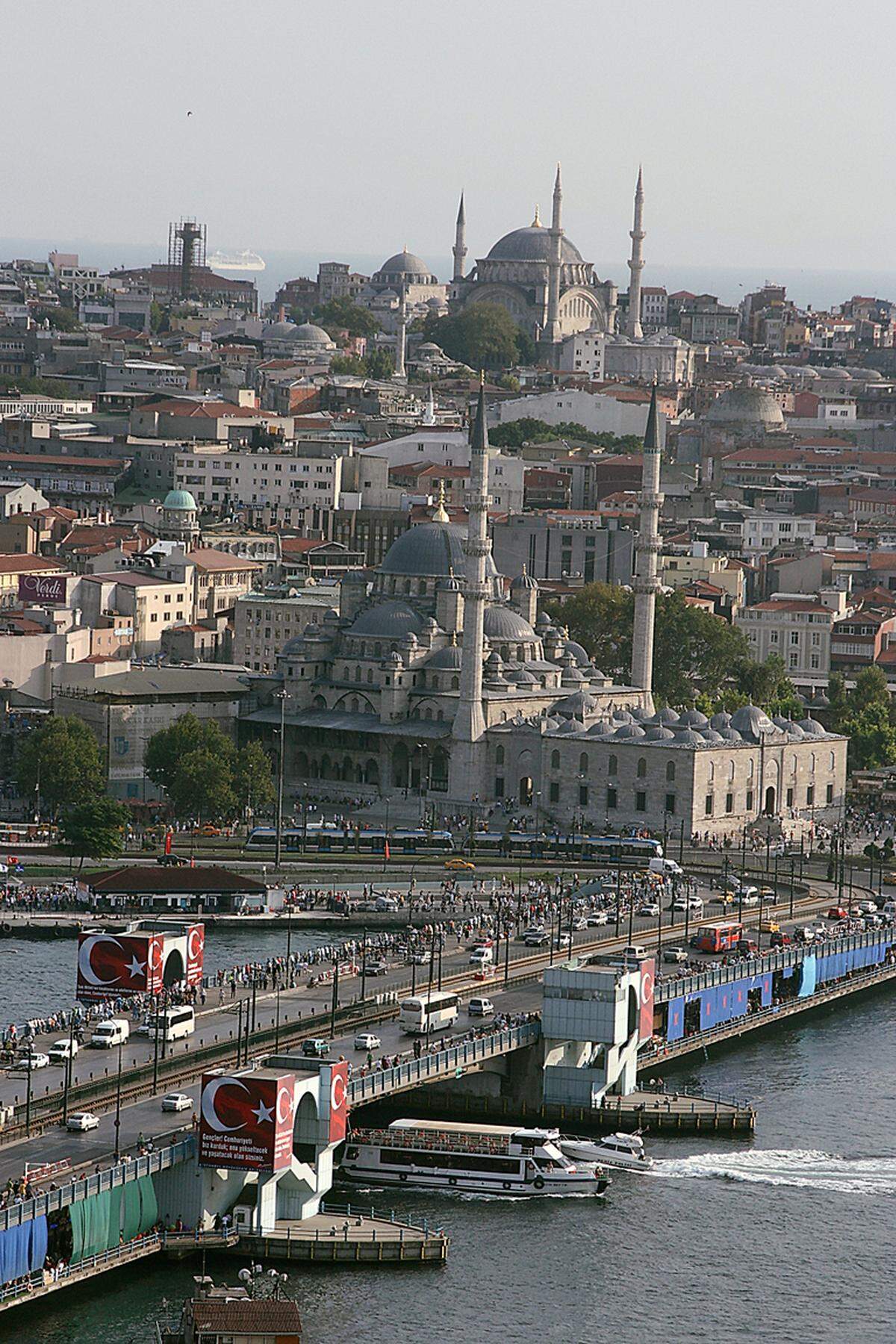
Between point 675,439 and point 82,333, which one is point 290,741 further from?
point 82,333

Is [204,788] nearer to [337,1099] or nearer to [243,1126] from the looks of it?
[337,1099]

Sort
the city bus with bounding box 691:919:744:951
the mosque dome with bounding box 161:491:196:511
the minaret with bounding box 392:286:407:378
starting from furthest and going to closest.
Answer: the minaret with bounding box 392:286:407:378
the mosque dome with bounding box 161:491:196:511
the city bus with bounding box 691:919:744:951

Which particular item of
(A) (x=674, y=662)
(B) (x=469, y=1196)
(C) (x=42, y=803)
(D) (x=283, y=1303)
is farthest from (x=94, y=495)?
(D) (x=283, y=1303)

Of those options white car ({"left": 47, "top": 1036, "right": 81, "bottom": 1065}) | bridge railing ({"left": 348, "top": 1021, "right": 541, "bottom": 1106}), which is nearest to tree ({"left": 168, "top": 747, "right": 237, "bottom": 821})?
bridge railing ({"left": 348, "top": 1021, "right": 541, "bottom": 1106})

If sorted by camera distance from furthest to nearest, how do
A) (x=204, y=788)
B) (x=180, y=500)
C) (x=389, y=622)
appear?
(x=180, y=500), (x=389, y=622), (x=204, y=788)

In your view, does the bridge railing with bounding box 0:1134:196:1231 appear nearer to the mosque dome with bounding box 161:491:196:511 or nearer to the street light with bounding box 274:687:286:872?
the street light with bounding box 274:687:286:872

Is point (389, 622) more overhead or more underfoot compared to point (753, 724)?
more overhead

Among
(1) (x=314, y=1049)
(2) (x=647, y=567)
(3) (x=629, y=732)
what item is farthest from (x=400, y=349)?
(1) (x=314, y=1049)

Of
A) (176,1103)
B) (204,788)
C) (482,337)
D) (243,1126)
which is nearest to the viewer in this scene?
(243,1126)

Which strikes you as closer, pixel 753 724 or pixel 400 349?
pixel 753 724
